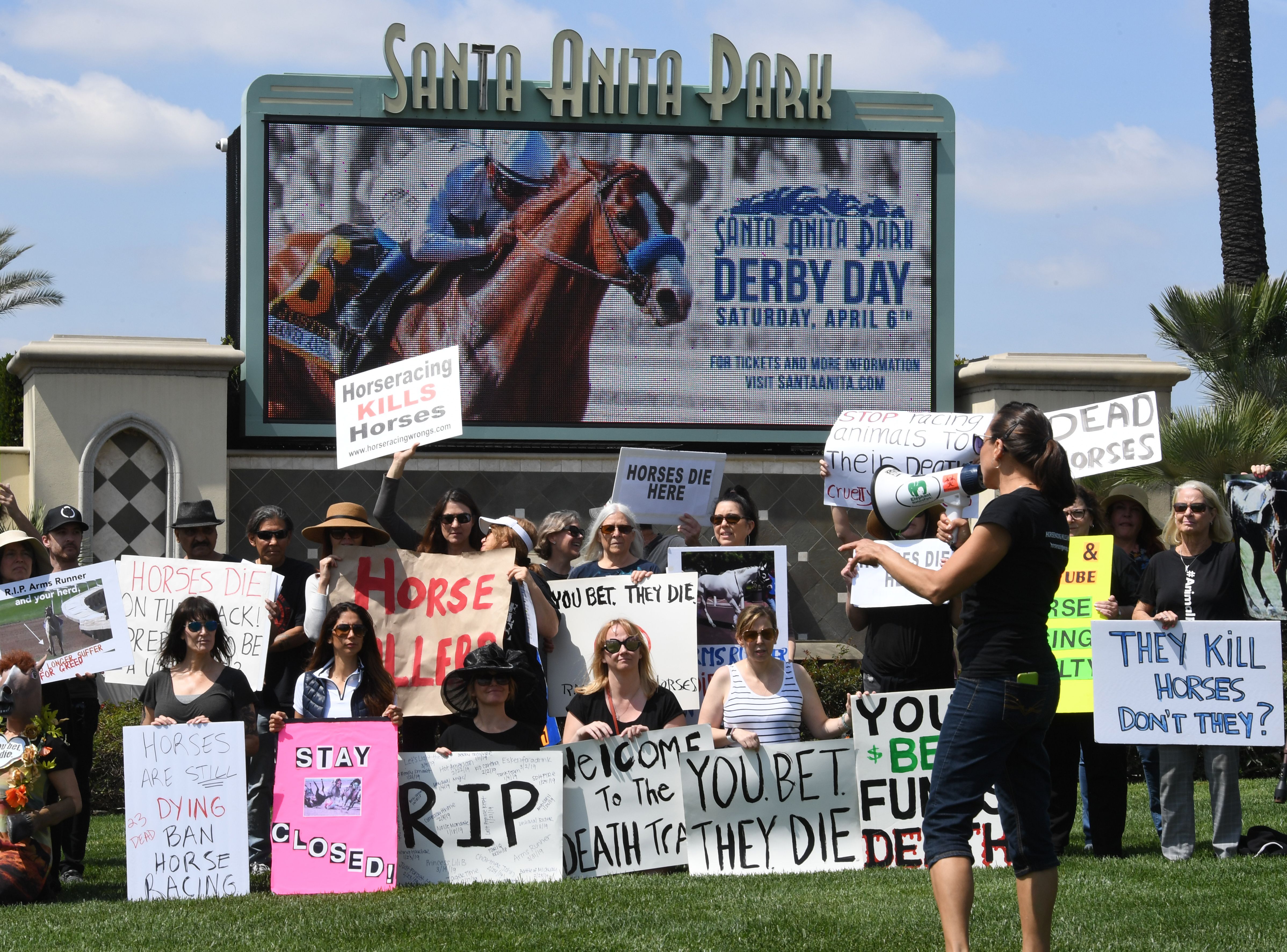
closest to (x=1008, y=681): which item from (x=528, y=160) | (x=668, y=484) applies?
(x=668, y=484)

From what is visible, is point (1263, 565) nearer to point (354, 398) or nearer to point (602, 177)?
point (354, 398)

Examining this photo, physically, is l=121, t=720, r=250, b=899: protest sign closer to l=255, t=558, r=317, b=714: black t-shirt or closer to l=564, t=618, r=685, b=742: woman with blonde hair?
l=255, t=558, r=317, b=714: black t-shirt

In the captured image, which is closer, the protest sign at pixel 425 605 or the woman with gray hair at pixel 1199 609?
the woman with gray hair at pixel 1199 609

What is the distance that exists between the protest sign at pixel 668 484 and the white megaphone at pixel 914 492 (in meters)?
3.40

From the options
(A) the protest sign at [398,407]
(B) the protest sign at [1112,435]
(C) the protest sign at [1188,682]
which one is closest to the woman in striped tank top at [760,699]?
(C) the protest sign at [1188,682]

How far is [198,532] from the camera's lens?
29.2 ft

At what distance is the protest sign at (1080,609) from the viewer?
8.12m

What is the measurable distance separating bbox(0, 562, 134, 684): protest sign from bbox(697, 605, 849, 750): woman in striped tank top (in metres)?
2.96

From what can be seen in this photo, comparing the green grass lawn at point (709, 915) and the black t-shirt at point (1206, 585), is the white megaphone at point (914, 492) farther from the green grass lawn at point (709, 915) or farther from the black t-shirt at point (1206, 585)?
the black t-shirt at point (1206, 585)

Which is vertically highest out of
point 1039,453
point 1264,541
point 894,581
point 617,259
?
point 617,259

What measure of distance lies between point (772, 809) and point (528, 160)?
323 inches

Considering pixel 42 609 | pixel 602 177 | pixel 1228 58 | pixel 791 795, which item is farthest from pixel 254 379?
pixel 1228 58

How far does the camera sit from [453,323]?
14.1 m

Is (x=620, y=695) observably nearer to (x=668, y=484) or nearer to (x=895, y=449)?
(x=895, y=449)
